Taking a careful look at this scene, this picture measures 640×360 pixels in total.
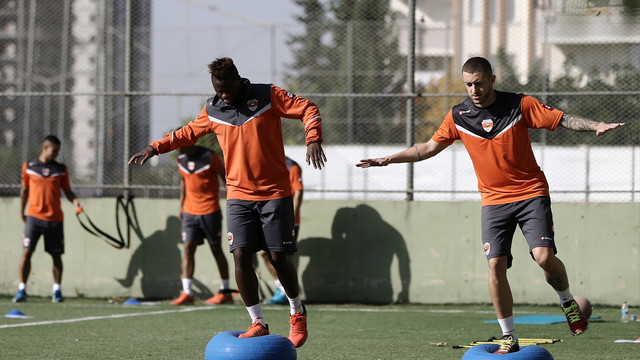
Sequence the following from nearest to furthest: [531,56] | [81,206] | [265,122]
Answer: [265,122], [81,206], [531,56]

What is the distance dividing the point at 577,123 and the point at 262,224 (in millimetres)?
2422

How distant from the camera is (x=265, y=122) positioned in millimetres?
6832

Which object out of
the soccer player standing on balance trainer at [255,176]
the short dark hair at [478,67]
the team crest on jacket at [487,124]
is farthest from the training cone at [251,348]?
the short dark hair at [478,67]

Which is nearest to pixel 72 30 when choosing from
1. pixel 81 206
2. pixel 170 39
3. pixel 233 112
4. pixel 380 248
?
pixel 170 39

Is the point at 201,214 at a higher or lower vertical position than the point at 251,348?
higher

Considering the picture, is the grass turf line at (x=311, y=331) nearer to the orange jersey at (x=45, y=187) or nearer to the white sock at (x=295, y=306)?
the white sock at (x=295, y=306)

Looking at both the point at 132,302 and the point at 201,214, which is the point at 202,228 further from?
the point at 132,302

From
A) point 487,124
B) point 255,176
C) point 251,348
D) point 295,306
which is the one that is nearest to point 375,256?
point 295,306

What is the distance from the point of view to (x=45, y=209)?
12.6m

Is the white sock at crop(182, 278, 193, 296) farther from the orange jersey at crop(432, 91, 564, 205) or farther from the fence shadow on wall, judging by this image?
the orange jersey at crop(432, 91, 564, 205)

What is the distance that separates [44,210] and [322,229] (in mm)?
3895

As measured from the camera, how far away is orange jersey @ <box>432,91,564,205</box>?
6.38 metres

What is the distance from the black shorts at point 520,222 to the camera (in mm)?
6355

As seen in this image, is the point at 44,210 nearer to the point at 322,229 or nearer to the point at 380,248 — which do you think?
the point at 322,229
